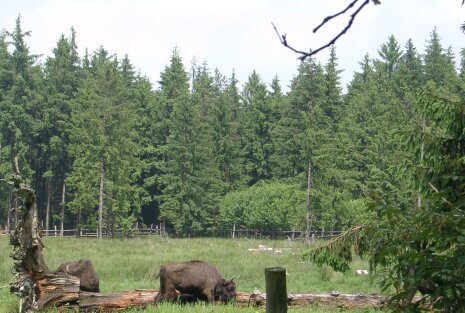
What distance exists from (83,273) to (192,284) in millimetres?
2599

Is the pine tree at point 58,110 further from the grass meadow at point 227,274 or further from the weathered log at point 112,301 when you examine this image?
the weathered log at point 112,301

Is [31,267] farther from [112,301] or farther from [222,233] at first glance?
[222,233]

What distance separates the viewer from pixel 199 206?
66062mm

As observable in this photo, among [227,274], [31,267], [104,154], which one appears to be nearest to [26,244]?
[31,267]

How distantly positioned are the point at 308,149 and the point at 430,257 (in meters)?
51.8

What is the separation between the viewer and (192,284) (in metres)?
14.9

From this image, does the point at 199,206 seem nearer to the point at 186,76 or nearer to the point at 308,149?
the point at 308,149

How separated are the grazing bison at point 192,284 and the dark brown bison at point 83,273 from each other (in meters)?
1.61

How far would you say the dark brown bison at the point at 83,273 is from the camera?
14553 millimetres

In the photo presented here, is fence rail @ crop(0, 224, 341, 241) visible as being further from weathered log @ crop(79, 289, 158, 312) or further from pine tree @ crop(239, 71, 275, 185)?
weathered log @ crop(79, 289, 158, 312)

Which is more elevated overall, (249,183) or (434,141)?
(249,183)

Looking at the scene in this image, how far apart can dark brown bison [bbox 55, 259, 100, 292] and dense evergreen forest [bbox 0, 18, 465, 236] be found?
133ft

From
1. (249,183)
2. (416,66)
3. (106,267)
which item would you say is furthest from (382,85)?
(106,267)

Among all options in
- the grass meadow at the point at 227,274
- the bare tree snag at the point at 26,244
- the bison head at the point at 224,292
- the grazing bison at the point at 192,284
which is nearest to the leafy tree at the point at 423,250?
the grass meadow at the point at 227,274
